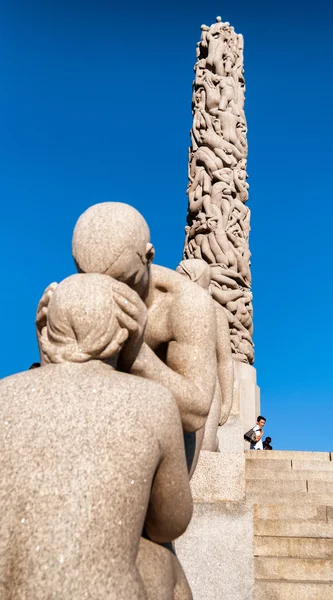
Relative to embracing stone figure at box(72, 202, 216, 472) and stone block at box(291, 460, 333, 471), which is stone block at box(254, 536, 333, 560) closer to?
stone block at box(291, 460, 333, 471)

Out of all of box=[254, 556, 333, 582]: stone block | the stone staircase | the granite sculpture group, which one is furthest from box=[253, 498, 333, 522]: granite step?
the granite sculpture group

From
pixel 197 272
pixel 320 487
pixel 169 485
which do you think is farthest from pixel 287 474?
pixel 169 485

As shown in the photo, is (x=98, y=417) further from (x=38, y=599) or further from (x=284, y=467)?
(x=284, y=467)

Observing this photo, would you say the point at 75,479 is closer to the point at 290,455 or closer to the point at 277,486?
the point at 277,486

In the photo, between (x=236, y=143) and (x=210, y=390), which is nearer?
(x=210, y=390)

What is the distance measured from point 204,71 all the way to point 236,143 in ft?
6.42

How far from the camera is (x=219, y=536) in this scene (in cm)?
425

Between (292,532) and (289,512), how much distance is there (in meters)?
0.40

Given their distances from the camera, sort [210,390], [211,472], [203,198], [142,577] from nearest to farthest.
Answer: [142,577] → [210,390] → [211,472] → [203,198]

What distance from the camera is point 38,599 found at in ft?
5.03

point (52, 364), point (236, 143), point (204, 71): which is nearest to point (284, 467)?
point (52, 364)

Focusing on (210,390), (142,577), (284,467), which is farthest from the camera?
(284,467)

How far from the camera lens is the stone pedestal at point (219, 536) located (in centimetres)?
416

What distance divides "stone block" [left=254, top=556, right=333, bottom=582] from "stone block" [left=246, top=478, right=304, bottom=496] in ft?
5.93
